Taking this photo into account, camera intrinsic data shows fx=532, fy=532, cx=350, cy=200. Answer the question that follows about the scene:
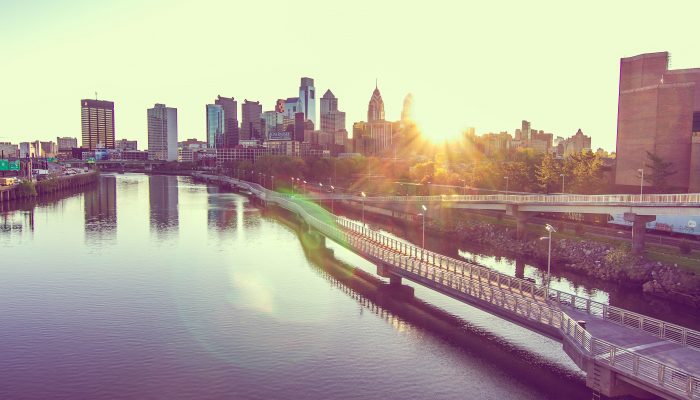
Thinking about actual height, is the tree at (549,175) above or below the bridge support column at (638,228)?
above

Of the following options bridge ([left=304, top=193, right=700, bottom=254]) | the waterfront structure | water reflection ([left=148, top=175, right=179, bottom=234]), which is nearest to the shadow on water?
bridge ([left=304, top=193, right=700, bottom=254])

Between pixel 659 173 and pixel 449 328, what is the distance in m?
60.0

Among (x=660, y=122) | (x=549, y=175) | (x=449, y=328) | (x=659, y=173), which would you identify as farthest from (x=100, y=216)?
(x=660, y=122)

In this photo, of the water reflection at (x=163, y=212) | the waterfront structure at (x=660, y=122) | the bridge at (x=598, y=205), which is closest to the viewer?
the bridge at (x=598, y=205)

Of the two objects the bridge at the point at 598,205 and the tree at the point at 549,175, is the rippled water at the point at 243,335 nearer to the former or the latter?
the bridge at the point at 598,205

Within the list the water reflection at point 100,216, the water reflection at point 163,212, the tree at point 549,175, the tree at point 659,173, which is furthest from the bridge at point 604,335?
the water reflection at point 163,212

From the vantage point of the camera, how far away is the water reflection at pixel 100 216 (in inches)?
3586

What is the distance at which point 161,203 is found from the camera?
497 feet

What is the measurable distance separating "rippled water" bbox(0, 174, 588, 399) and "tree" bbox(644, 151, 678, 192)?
5090 centimetres

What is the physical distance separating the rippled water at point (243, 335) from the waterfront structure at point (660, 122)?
56396 millimetres

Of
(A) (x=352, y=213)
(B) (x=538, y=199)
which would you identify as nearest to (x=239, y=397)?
(B) (x=538, y=199)

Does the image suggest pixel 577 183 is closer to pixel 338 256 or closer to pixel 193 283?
pixel 338 256

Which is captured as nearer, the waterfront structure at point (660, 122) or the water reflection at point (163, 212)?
the waterfront structure at point (660, 122)

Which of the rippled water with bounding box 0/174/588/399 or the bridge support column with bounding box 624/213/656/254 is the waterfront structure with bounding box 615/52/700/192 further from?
the rippled water with bounding box 0/174/588/399
